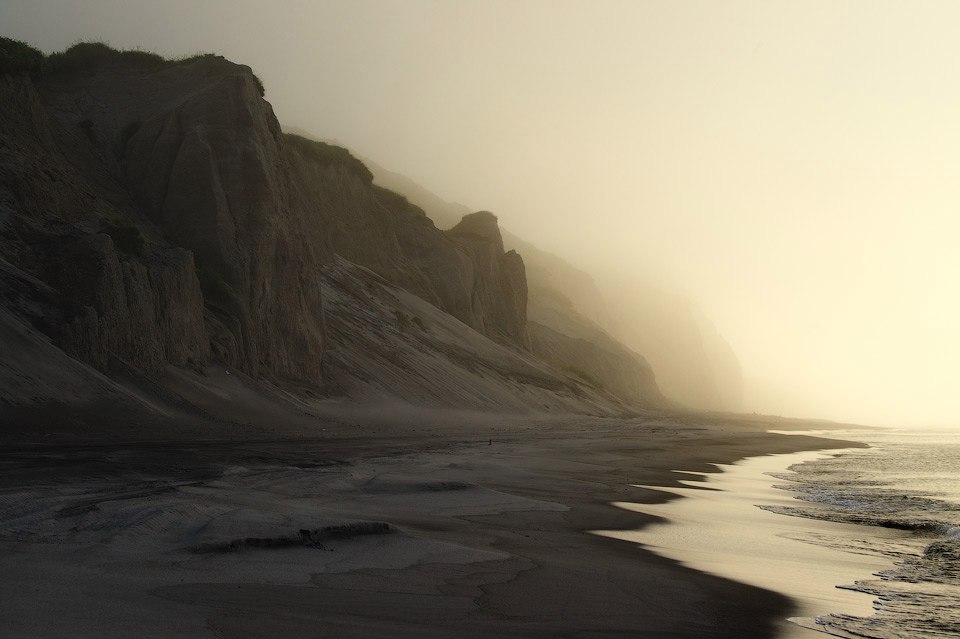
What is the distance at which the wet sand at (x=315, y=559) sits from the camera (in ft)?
18.5

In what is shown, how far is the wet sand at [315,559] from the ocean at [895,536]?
1.01 meters

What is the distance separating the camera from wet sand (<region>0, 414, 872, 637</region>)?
18.5ft

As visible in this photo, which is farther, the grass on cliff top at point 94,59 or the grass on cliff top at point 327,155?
the grass on cliff top at point 327,155

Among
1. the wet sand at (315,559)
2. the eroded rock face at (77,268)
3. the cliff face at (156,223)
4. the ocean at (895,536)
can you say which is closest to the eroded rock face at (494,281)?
the cliff face at (156,223)

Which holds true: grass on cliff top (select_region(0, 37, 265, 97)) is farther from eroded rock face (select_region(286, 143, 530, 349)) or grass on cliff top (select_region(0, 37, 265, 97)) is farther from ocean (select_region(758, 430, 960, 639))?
ocean (select_region(758, 430, 960, 639))

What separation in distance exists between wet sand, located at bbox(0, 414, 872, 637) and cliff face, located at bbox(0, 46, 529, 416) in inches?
359

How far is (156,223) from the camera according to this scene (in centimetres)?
3278

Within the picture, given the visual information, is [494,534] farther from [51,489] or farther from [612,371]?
[612,371]

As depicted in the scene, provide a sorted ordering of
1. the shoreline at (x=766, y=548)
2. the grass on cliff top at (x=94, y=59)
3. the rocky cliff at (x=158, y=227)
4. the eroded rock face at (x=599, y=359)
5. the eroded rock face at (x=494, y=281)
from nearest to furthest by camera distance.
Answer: the shoreline at (x=766, y=548) → the rocky cliff at (x=158, y=227) → the grass on cliff top at (x=94, y=59) → the eroded rock face at (x=494, y=281) → the eroded rock face at (x=599, y=359)

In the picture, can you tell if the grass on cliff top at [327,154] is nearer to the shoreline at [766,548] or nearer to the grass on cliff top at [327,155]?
the grass on cliff top at [327,155]

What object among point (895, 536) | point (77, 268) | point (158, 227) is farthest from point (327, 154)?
point (895, 536)

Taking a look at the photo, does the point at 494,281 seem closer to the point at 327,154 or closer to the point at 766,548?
the point at 327,154

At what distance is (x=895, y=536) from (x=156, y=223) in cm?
2910

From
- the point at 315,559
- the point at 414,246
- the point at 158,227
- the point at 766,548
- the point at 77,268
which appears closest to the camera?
the point at 315,559
